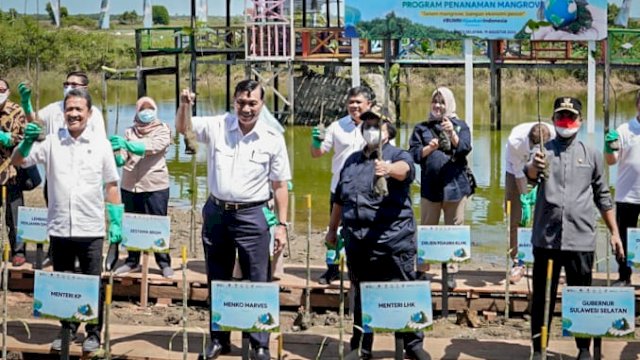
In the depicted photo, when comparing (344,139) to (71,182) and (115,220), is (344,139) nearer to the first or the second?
(115,220)

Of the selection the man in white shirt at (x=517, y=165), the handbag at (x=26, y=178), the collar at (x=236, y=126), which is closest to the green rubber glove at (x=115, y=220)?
the collar at (x=236, y=126)

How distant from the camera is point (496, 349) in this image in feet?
20.7

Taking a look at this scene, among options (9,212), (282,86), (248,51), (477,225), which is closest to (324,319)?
(9,212)

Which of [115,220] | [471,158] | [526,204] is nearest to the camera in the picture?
[115,220]

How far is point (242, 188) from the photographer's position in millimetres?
5957

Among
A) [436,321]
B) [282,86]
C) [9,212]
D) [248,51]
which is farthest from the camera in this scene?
[282,86]

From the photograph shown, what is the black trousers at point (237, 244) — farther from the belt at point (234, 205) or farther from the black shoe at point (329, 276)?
the black shoe at point (329, 276)

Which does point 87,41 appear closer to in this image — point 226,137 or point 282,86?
point 282,86

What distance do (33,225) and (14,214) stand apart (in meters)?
0.77

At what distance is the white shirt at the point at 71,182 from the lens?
600 centimetres

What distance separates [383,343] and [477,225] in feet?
21.4

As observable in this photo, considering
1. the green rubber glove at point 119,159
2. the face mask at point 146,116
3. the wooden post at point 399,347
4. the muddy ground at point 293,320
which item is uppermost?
the face mask at point 146,116

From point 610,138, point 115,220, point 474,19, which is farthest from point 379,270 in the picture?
point 474,19

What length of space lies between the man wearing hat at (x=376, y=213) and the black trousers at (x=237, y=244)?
0.50 metres
